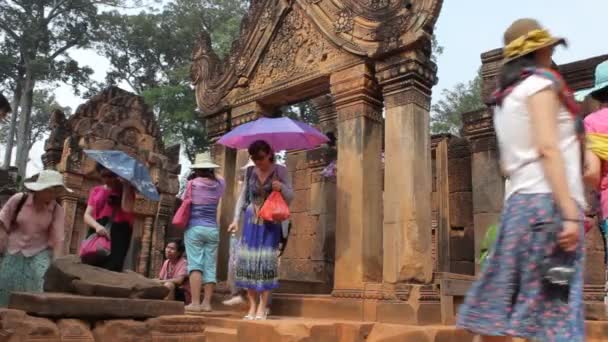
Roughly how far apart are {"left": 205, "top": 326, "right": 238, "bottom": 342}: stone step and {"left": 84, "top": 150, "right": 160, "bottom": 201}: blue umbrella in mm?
1421

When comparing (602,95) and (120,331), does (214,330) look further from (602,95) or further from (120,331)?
(602,95)

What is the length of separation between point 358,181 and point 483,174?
9.98ft

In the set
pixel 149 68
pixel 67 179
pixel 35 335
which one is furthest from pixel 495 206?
pixel 149 68

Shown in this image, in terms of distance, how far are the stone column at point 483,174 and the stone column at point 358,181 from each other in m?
2.58

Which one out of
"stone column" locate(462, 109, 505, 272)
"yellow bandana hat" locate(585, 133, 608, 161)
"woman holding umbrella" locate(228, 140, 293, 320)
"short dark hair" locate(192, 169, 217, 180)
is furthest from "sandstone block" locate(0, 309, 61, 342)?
"stone column" locate(462, 109, 505, 272)

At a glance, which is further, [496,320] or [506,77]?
[506,77]

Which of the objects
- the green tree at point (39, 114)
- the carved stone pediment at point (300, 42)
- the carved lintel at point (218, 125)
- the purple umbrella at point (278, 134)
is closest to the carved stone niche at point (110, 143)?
the carved stone pediment at point (300, 42)

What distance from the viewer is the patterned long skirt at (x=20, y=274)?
16.3 ft

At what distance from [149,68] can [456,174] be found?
85.4 feet

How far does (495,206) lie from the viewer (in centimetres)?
777

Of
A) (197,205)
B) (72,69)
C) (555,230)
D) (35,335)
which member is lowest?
(35,335)

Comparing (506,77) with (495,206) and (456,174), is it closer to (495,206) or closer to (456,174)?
(495,206)

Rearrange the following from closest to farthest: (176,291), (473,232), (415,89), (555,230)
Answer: (555,230)
(415,89)
(176,291)
(473,232)

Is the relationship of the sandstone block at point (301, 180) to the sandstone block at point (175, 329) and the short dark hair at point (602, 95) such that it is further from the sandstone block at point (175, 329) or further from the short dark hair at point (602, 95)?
the short dark hair at point (602, 95)
